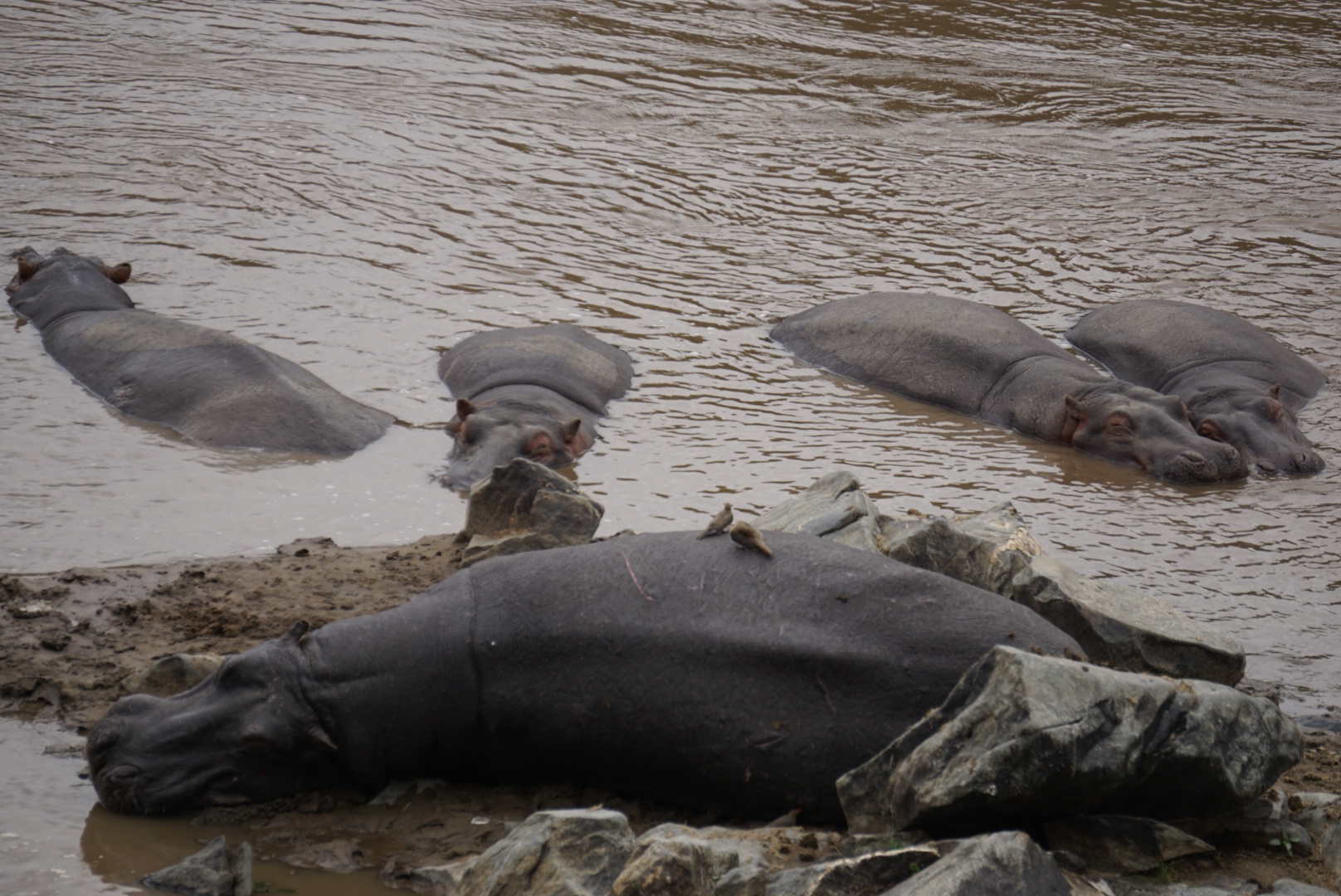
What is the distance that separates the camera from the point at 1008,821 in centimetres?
309

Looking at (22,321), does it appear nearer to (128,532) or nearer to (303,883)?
(128,532)

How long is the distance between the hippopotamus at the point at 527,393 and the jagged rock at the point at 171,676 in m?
2.43

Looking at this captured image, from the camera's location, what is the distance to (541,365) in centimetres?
797

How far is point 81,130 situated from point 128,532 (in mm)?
7712

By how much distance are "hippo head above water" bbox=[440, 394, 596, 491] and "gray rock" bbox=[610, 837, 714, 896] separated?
3.80m

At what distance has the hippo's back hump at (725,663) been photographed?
11.5 feet

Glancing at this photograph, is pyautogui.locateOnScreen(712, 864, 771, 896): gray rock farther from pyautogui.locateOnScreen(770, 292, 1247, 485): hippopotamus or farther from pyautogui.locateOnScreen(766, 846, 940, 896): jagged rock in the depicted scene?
pyautogui.locateOnScreen(770, 292, 1247, 485): hippopotamus

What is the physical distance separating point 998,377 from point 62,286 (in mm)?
6135

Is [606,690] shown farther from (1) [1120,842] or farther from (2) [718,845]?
(1) [1120,842]

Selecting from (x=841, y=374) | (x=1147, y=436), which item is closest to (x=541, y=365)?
(x=841, y=374)

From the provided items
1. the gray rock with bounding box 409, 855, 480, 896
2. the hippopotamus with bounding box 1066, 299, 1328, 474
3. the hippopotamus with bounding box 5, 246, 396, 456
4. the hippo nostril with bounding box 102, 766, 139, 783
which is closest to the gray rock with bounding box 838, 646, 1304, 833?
the gray rock with bounding box 409, 855, 480, 896

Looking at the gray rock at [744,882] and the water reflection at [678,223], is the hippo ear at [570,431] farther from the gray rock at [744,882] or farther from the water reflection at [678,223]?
the gray rock at [744,882]

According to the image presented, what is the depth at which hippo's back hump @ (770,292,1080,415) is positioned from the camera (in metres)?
8.51

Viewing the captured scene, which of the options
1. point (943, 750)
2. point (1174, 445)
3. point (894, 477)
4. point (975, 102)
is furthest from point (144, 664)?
point (975, 102)
